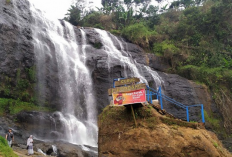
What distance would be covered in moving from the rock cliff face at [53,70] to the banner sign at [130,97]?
8.24 metres

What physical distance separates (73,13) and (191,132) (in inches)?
1238

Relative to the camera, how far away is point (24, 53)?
17547 millimetres

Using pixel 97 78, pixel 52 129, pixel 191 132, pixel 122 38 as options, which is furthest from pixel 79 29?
pixel 191 132

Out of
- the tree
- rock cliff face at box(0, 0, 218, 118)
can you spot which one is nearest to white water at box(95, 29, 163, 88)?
rock cliff face at box(0, 0, 218, 118)

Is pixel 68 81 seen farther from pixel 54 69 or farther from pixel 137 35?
pixel 137 35

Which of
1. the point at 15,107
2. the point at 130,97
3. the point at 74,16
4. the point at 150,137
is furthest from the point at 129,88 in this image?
the point at 74,16

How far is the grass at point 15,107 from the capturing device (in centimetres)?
1528

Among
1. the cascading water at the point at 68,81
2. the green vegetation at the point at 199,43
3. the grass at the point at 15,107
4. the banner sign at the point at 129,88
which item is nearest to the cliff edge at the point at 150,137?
the banner sign at the point at 129,88

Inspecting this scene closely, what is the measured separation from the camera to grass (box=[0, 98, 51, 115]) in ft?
50.1

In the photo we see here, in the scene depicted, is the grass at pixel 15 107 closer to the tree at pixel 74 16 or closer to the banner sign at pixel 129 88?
the banner sign at pixel 129 88

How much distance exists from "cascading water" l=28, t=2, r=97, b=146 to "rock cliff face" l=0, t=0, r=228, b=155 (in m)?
0.11

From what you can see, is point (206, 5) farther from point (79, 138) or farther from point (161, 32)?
point (79, 138)

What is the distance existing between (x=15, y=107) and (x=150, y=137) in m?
11.5

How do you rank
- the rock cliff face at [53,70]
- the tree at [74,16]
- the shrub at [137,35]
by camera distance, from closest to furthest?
1. the rock cliff face at [53,70]
2. the shrub at [137,35]
3. the tree at [74,16]
